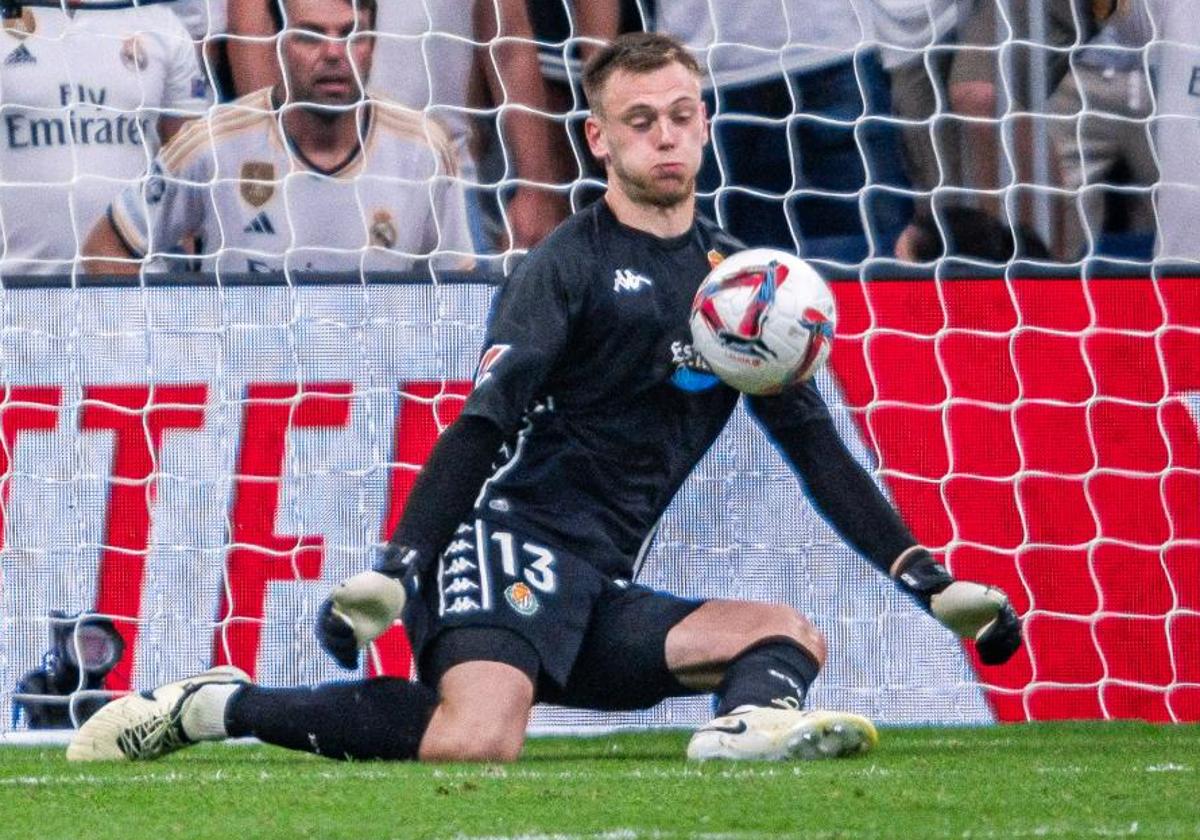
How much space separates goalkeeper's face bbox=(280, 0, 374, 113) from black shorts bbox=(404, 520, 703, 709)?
1.68 m

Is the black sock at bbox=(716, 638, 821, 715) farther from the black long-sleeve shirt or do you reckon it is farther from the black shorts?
the black long-sleeve shirt

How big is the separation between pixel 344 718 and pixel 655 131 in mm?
1374

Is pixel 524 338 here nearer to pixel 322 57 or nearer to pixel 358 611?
pixel 358 611

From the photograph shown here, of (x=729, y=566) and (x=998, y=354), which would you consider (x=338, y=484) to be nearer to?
(x=729, y=566)

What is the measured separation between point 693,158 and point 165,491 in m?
1.73

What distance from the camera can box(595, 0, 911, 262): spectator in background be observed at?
5750 mm

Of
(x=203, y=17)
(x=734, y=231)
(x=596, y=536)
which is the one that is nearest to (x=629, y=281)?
(x=596, y=536)

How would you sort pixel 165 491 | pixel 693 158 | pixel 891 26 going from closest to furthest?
pixel 693 158, pixel 165 491, pixel 891 26

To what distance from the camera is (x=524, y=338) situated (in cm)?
430

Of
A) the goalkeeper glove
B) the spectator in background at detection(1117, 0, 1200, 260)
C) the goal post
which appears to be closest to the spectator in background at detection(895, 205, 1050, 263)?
the goal post

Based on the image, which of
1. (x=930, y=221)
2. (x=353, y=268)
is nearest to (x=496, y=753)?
(x=353, y=268)

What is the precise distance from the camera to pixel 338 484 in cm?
545

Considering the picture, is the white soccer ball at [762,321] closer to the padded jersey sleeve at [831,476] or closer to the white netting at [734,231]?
the padded jersey sleeve at [831,476]

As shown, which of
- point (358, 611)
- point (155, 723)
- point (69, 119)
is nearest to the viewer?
point (358, 611)
